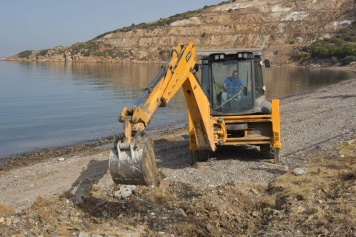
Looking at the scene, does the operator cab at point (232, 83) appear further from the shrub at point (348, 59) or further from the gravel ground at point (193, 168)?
the shrub at point (348, 59)

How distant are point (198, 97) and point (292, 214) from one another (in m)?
2.69

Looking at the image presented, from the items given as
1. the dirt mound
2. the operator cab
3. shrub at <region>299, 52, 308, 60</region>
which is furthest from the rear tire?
shrub at <region>299, 52, 308, 60</region>

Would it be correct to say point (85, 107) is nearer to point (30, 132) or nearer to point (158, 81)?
point (30, 132)

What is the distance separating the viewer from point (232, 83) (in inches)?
401

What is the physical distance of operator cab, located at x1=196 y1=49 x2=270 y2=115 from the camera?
10.1m

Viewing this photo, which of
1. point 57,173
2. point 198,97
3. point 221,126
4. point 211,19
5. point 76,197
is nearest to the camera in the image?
point 76,197

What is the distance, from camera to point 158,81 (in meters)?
6.66

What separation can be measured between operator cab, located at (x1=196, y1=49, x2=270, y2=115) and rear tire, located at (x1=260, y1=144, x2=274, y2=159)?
88cm

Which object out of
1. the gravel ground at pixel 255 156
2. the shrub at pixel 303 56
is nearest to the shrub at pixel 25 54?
the shrub at pixel 303 56

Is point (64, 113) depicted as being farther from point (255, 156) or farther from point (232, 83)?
point (232, 83)

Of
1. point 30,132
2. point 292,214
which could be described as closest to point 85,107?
point 30,132

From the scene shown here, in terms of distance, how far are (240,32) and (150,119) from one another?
93336mm

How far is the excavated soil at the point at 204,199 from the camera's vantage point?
620 centimetres

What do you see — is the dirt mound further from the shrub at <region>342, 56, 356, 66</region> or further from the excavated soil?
the shrub at <region>342, 56, 356, 66</region>
